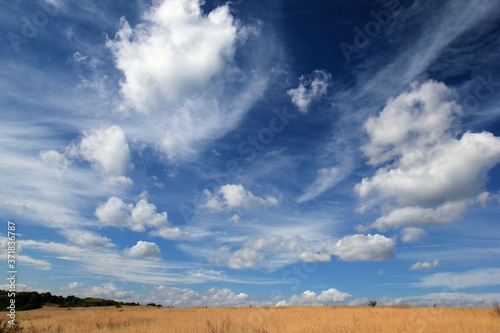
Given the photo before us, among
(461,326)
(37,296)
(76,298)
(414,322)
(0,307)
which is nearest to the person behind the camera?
(461,326)

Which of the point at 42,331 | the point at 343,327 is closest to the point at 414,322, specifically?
the point at 343,327

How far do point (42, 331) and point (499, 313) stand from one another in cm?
2625

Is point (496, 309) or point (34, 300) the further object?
point (34, 300)

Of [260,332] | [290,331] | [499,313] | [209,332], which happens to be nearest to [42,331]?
[209,332]

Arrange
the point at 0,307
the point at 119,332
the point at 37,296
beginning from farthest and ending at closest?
the point at 37,296 → the point at 0,307 → the point at 119,332

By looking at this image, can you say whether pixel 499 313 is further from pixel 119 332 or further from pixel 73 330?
pixel 73 330

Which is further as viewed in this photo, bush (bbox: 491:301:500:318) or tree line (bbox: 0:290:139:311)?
tree line (bbox: 0:290:139:311)

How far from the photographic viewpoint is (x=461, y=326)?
14766 millimetres

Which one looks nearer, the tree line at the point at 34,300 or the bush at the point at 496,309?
the bush at the point at 496,309

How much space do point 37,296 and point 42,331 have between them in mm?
40887

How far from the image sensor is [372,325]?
683 inches

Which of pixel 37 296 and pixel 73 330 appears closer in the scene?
pixel 73 330

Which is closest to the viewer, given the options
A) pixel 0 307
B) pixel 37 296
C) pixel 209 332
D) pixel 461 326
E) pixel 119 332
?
pixel 461 326

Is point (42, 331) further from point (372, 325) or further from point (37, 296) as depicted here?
point (37, 296)
